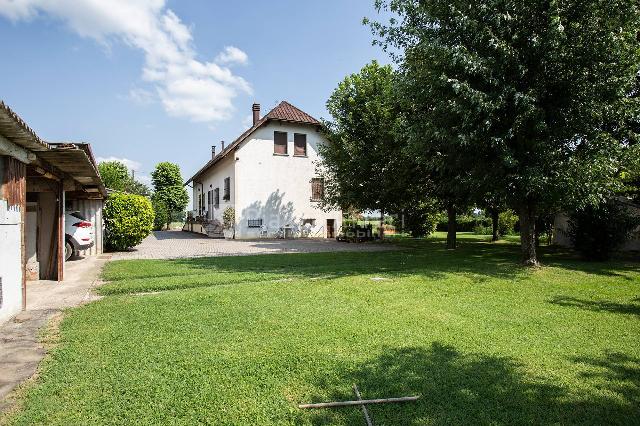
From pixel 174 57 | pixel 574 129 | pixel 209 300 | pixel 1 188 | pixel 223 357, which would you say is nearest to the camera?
pixel 223 357

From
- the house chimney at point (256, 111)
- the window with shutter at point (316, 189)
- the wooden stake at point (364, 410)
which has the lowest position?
the wooden stake at point (364, 410)

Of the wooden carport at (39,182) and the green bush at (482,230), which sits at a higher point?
the wooden carport at (39,182)

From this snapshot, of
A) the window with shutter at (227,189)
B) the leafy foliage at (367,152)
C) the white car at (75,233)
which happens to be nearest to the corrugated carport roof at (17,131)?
the white car at (75,233)

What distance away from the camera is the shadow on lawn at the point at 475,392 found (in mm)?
3053

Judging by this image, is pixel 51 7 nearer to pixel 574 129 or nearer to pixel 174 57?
pixel 174 57

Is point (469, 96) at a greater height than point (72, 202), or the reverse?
point (469, 96)

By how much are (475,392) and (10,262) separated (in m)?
6.64

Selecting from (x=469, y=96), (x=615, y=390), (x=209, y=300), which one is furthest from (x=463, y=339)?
(x=469, y=96)

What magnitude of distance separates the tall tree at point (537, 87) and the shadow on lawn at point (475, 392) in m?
6.57

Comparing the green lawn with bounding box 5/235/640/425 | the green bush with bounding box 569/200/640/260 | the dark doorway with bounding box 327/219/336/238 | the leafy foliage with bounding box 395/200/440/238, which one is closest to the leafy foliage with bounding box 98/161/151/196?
the dark doorway with bounding box 327/219/336/238

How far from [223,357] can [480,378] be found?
2.61m

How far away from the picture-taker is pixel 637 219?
43.1ft

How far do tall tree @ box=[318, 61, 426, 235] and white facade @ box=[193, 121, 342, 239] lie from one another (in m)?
5.05

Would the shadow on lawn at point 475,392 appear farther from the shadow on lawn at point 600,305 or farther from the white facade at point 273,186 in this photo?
the white facade at point 273,186
